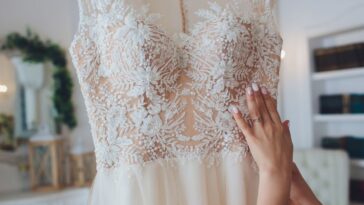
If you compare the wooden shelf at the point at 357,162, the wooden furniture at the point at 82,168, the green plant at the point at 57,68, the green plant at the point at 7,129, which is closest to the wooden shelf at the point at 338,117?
the wooden shelf at the point at 357,162

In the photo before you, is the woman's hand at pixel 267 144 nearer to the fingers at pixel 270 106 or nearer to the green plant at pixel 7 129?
the fingers at pixel 270 106

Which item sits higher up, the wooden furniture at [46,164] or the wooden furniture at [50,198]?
the wooden furniture at [46,164]

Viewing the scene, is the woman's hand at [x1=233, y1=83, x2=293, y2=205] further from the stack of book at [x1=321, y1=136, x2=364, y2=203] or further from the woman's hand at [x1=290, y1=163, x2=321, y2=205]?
the stack of book at [x1=321, y1=136, x2=364, y2=203]

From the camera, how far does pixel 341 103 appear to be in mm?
2805

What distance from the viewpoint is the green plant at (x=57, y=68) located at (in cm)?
293

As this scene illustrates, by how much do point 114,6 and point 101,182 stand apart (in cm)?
38

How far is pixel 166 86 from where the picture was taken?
812 mm

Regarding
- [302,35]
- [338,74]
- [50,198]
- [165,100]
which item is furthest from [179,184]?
[302,35]

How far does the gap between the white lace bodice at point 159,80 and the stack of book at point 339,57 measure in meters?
2.16

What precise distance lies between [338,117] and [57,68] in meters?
2.27

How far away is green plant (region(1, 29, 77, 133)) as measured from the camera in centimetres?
293

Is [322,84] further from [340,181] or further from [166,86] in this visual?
[166,86]

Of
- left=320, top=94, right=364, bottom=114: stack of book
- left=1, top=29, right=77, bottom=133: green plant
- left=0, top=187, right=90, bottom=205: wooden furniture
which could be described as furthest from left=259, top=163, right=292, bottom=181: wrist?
left=1, top=29, right=77, bottom=133: green plant

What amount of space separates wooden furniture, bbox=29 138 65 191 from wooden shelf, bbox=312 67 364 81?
2.13 m
